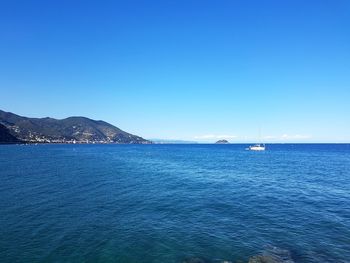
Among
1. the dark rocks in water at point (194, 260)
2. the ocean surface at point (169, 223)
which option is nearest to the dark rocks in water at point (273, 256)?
the ocean surface at point (169, 223)

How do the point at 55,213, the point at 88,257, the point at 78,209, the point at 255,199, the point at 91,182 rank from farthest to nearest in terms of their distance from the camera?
the point at 91,182 < the point at 255,199 < the point at 78,209 < the point at 55,213 < the point at 88,257

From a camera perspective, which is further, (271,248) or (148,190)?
(148,190)

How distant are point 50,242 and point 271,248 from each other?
2180 cm

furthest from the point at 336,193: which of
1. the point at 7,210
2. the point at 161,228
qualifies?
the point at 7,210

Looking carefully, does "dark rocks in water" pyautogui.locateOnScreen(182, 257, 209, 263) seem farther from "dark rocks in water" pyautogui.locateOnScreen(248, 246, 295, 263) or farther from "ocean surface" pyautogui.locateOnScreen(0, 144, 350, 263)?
"dark rocks in water" pyautogui.locateOnScreen(248, 246, 295, 263)

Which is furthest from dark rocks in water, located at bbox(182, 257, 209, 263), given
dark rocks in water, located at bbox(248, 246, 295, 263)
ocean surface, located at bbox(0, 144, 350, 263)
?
dark rocks in water, located at bbox(248, 246, 295, 263)

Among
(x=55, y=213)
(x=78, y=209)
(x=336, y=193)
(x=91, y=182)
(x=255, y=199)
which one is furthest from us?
(x=91, y=182)

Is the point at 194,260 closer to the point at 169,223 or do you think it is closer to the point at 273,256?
the point at 273,256

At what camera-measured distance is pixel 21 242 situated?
28.2m

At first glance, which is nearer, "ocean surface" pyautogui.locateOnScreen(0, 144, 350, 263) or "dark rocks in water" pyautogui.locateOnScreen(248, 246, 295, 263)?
"dark rocks in water" pyautogui.locateOnScreen(248, 246, 295, 263)

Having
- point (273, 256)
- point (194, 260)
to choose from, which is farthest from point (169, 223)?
point (273, 256)

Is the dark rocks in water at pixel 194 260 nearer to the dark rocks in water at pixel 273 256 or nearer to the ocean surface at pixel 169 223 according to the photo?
the ocean surface at pixel 169 223

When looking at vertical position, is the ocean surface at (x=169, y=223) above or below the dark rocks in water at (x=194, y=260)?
above

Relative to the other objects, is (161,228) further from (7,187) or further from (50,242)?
(7,187)
